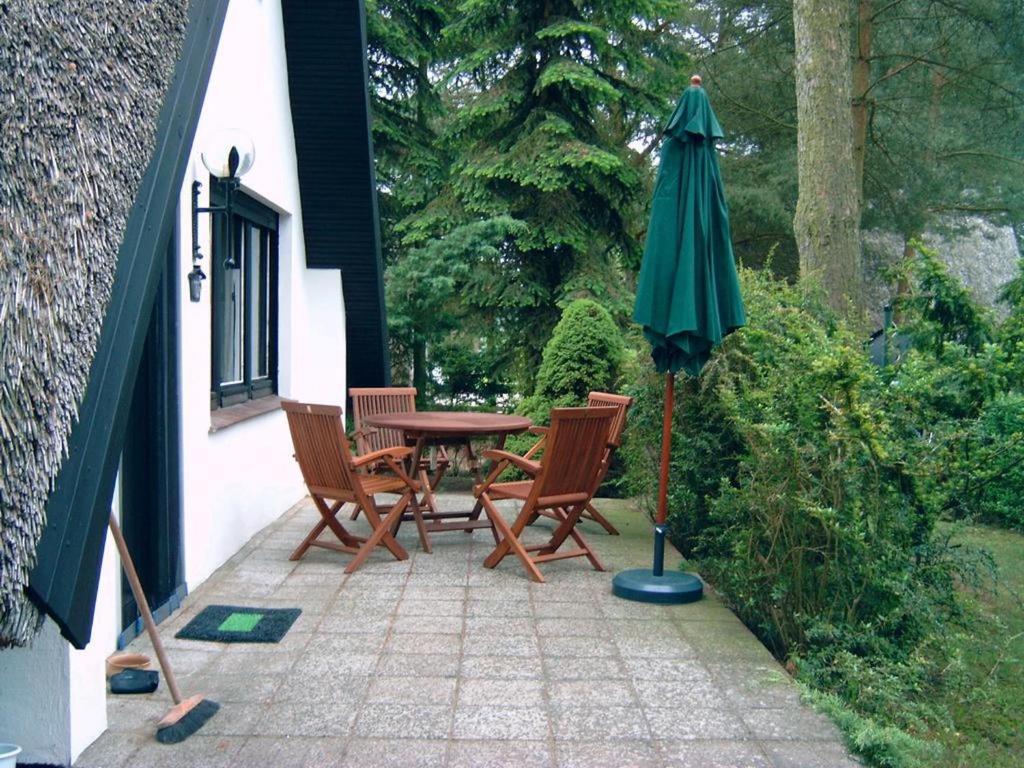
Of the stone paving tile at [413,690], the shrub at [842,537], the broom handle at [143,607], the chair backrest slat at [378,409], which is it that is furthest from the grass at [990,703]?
the chair backrest slat at [378,409]

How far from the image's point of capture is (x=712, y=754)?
3656 millimetres

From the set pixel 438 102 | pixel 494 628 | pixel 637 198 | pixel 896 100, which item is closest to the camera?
pixel 494 628

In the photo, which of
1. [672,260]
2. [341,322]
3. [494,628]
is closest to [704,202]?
[672,260]

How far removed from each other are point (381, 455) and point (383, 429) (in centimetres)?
137

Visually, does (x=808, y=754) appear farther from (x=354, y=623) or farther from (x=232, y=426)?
(x=232, y=426)

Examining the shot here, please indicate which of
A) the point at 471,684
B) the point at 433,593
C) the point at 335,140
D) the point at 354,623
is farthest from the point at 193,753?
the point at 335,140

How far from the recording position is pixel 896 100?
1619cm

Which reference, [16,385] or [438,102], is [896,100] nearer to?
[438,102]

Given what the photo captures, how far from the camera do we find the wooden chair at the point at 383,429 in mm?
7496

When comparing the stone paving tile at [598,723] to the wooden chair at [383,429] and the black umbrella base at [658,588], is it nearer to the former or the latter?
the black umbrella base at [658,588]

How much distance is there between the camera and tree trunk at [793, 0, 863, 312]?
28.5 ft

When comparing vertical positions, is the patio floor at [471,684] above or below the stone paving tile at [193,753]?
below

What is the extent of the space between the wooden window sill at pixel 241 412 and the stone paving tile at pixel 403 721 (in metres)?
2.67

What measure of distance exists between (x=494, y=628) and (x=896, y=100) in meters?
13.8
